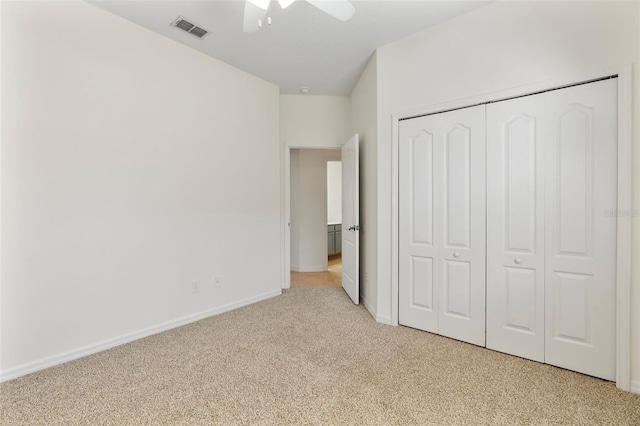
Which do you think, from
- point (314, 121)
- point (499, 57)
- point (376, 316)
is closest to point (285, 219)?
point (314, 121)

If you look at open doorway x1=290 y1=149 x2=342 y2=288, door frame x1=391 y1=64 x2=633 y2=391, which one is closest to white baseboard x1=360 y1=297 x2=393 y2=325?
door frame x1=391 y1=64 x2=633 y2=391

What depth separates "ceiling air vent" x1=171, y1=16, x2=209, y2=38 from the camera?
8.38 ft

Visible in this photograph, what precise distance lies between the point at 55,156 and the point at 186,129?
1101 mm

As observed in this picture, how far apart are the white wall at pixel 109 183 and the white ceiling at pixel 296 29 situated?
0.21m

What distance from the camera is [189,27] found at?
104 inches

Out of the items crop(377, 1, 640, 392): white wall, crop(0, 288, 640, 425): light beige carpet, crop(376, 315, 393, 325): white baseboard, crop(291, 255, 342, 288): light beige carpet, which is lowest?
crop(0, 288, 640, 425): light beige carpet

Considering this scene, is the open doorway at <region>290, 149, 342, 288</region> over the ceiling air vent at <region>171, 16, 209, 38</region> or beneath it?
beneath

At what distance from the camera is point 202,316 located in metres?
3.16

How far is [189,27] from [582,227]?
3474mm

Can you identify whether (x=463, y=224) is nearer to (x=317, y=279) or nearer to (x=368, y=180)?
(x=368, y=180)

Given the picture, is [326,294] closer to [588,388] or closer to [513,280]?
[513,280]

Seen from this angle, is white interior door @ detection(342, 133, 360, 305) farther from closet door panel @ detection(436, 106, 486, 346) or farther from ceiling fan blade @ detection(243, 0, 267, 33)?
ceiling fan blade @ detection(243, 0, 267, 33)

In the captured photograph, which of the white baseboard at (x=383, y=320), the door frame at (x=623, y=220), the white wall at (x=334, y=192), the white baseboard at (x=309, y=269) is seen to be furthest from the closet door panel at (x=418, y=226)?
Answer: the white wall at (x=334, y=192)

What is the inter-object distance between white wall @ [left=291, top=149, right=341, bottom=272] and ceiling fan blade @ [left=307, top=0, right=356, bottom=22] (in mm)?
3594
